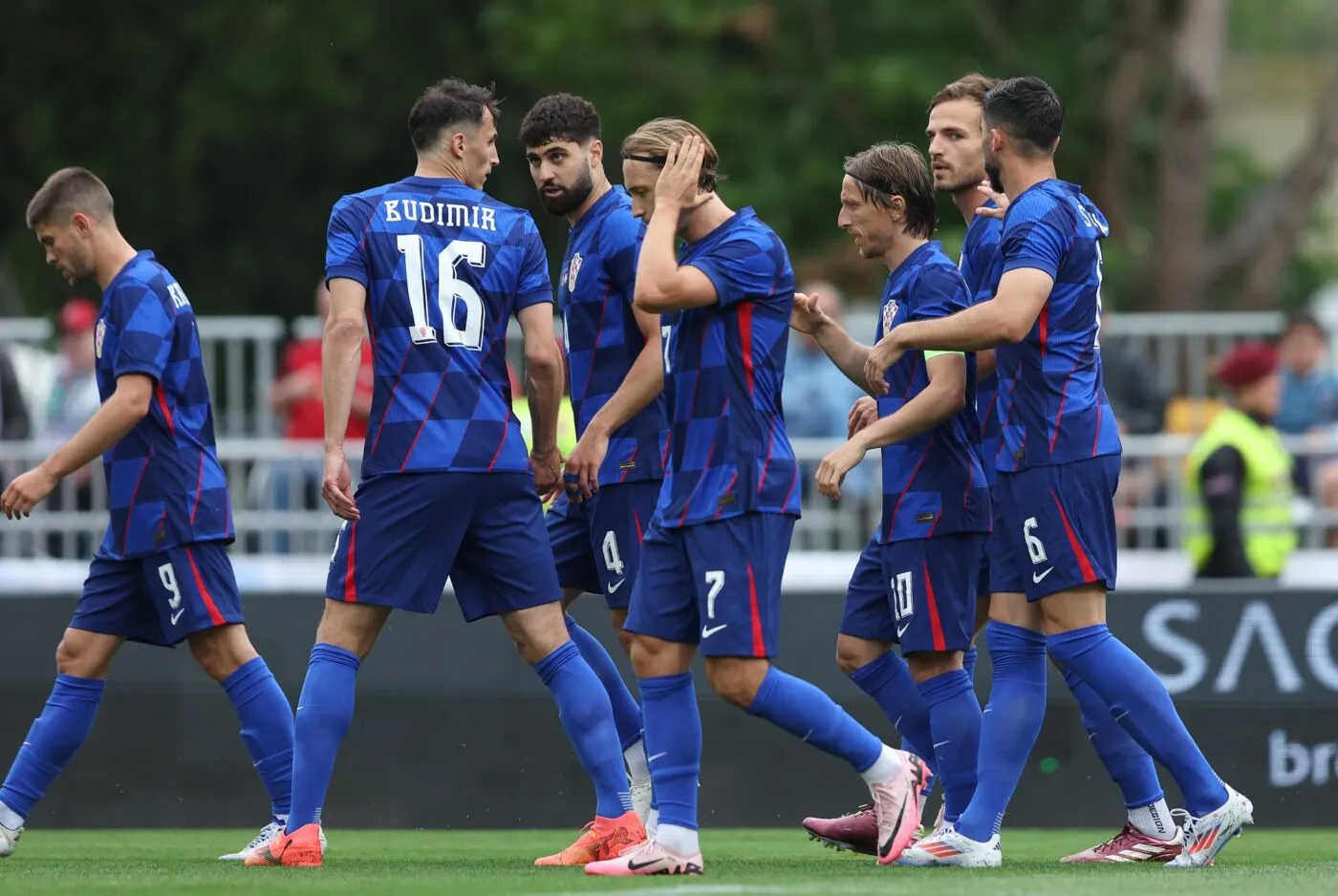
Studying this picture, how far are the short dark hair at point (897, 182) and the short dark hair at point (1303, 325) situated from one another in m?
5.30

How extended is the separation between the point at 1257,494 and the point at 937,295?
437cm

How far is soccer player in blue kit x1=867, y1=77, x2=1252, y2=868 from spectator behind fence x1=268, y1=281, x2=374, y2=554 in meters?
5.21

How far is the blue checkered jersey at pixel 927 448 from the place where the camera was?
7777 millimetres

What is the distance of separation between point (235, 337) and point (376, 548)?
210 inches

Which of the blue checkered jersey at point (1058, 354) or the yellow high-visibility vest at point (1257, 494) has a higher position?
the blue checkered jersey at point (1058, 354)

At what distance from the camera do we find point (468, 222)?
780 centimetres

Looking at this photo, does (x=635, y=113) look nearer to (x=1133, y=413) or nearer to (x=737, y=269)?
(x=1133, y=413)

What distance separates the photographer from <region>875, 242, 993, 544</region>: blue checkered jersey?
778cm

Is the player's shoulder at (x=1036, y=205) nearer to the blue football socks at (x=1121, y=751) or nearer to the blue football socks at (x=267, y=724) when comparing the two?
the blue football socks at (x=1121, y=751)

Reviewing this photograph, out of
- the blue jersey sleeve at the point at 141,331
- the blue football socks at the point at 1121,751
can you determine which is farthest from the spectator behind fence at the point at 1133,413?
the blue jersey sleeve at the point at 141,331

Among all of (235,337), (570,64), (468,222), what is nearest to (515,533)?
(468,222)

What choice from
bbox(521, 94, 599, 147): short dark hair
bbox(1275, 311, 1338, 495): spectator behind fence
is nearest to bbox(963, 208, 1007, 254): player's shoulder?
bbox(521, 94, 599, 147): short dark hair

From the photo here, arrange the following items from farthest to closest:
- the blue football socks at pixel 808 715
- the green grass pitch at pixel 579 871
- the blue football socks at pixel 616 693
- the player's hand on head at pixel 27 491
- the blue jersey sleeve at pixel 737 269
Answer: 1. the blue football socks at pixel 616 693
2. the player's hand on head at pixel 27 491
3. the blue football socks at pixel 808 715
4. the blue jersey sleeve at pixel 737 269
5. the green grass pitch at pixel 579 871

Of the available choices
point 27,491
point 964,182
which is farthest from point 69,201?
point 964,182
